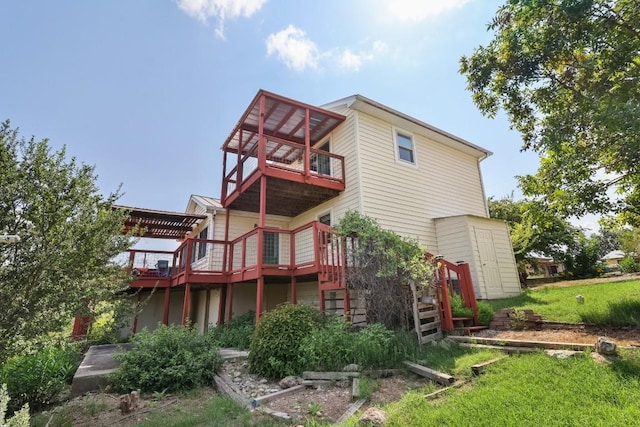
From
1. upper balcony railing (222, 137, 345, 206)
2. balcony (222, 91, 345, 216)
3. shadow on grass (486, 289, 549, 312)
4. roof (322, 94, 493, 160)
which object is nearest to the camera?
shadow on grass (486, 289, 549, 312)

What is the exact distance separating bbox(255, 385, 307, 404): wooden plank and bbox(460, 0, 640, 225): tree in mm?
6738

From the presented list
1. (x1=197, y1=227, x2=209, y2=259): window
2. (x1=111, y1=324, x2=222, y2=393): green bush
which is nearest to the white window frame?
(x1=111, y1=324, x2=222, y2=393): green bush

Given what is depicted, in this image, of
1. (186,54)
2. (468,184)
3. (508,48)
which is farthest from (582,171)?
(186,54)

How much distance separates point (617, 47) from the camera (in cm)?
608

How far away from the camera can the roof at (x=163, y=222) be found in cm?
1208

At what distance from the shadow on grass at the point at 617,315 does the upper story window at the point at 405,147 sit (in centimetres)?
684

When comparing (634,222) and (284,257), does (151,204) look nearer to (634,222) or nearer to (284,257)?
(284,257)

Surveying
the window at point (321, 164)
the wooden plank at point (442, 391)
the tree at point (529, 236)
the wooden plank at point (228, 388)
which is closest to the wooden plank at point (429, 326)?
the wooden plank at point (442, 391)

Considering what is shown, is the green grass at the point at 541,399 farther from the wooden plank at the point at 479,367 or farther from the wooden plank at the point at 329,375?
the wooden plank at the point at 329,375

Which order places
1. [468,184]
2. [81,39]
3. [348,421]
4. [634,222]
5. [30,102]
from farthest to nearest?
[468,184] → [81,39] → [30,102] → [634,222] → [348,421]

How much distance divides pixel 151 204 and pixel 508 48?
12.7m

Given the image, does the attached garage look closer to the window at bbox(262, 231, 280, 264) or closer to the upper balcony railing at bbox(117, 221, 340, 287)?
the upper balcony railing at bbox(117, 221, 340, 287)

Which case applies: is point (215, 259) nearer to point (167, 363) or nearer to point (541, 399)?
point (167, 363)

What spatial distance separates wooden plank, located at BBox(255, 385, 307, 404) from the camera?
4.39 metres
